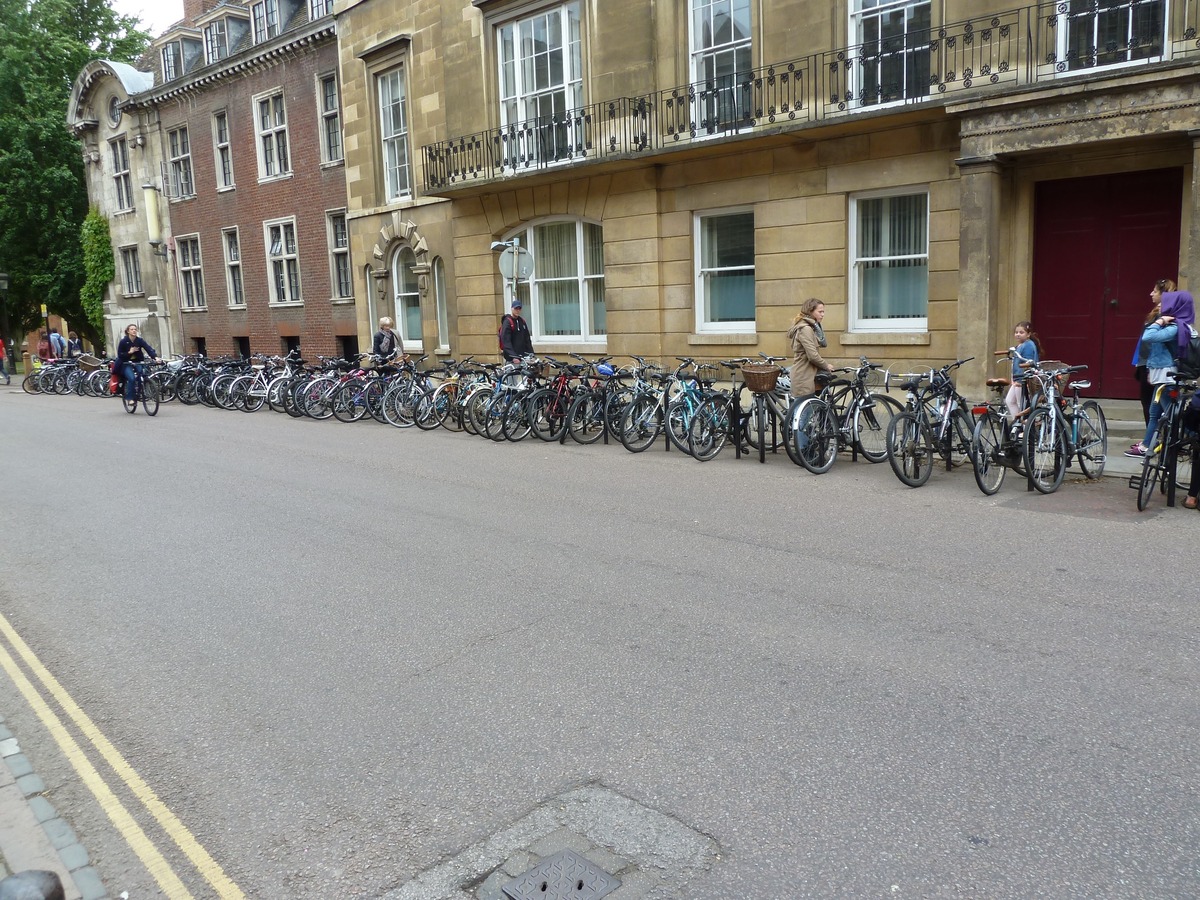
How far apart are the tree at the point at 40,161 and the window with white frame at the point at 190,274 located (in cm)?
768

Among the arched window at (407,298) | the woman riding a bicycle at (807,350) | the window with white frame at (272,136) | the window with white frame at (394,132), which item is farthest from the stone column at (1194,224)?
the window with white frame at (272,136)

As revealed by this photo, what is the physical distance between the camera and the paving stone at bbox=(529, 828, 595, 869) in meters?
3.29

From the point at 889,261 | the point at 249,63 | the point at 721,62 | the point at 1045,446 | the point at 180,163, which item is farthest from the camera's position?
the point at 180,163

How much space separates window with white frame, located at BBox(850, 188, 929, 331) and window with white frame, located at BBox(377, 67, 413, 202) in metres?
11.5

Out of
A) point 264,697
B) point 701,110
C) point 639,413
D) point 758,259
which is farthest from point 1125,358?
point 264,697

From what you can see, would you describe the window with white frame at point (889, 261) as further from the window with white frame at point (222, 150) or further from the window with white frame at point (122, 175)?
the window with white frame at point (122, 175)

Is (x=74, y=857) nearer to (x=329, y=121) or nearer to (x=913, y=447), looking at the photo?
(x=913, y=447)

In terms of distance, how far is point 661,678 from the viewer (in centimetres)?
469

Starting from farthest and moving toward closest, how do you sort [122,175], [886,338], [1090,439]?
[122,175]
[886,338]
[1090,439]

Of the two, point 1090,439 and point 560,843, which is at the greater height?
point 1090,439

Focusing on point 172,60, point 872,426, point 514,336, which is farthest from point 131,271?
point 872,426

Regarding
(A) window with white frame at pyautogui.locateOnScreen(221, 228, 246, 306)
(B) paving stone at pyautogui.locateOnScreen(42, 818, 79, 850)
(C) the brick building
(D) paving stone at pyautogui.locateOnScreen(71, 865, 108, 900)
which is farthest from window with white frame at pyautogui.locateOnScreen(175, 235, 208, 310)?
(D) paving stone at pyautogui.locateOnScreen(71, 865, 108, 900)

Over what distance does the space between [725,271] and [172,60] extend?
24620 mm

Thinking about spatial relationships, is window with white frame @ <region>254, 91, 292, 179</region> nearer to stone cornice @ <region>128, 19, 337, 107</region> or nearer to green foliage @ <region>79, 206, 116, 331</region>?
stone cornice @ <region>128, 19, 337, 107</region>
